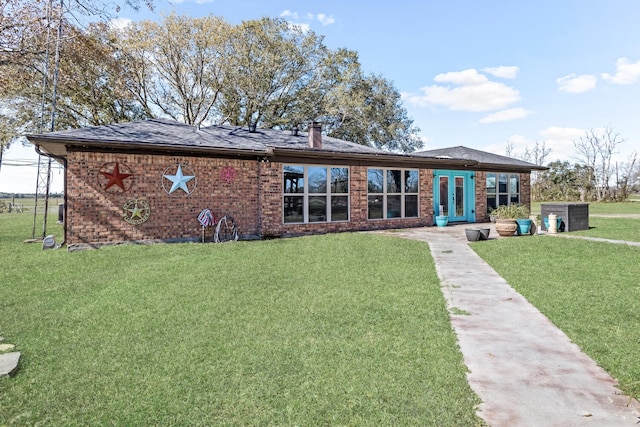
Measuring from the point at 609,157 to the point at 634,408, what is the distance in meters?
39.0

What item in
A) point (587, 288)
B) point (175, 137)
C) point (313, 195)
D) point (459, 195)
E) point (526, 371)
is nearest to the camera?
point (526, 371)

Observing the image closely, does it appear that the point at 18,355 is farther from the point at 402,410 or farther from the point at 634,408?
the point at 634,408

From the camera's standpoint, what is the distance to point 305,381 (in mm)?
2545

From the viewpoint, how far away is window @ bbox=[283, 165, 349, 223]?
10742 mm

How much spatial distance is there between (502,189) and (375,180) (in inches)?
278

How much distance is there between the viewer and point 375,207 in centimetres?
1212

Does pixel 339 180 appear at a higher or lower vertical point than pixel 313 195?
higher

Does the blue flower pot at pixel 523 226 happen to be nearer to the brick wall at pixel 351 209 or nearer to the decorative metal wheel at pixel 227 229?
the brick wall at pixel 351 209

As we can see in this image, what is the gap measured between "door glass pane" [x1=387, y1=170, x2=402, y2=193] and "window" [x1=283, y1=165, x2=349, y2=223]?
5.74 ft

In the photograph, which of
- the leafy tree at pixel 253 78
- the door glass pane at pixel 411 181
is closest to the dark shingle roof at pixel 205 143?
the door glass pane at pixel 411 181

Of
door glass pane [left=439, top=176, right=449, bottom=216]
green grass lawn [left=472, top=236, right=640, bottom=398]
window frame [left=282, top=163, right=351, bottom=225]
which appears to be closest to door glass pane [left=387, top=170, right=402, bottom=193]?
window frame [left=282, top=163, right=351, bottom=225]

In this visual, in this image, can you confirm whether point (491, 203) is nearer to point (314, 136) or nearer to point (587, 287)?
point (314, 136)

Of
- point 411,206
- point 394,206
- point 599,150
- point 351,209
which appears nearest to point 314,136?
point 351,209

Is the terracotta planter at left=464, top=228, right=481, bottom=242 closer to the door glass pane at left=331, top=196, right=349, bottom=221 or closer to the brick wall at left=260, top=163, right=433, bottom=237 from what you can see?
the brick wall at left=260, top=163, right=433, bottom=237
